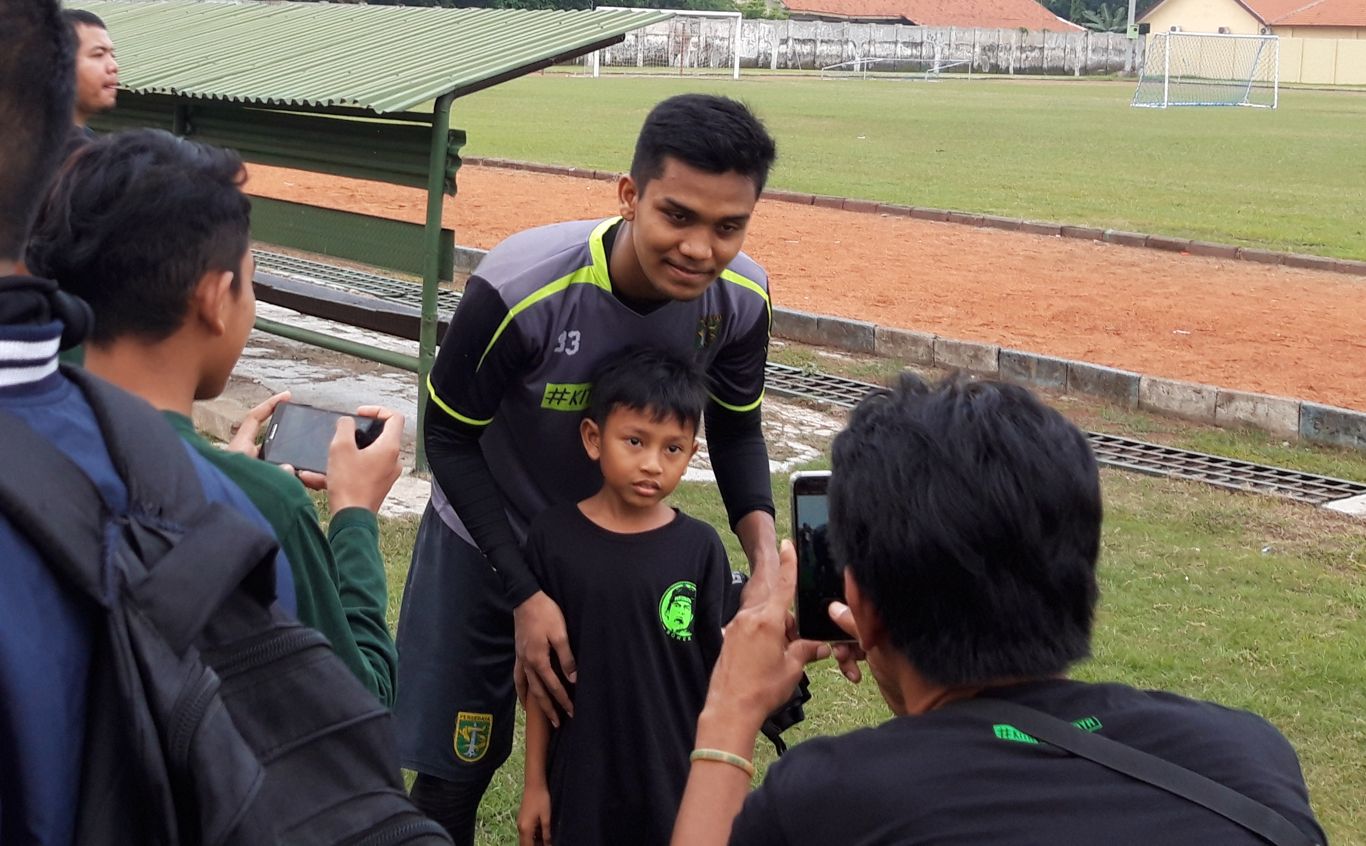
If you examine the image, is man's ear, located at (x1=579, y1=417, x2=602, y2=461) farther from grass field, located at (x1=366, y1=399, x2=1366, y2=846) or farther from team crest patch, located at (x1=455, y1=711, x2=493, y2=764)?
grass field, located at (x1=366, y1=399, x2=1366, y2=846)

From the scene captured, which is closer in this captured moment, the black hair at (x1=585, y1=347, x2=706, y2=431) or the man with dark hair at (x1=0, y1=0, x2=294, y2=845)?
the man with dark hair at (x1=0, y1=0, x2=294, y2=845)

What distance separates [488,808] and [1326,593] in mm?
3578

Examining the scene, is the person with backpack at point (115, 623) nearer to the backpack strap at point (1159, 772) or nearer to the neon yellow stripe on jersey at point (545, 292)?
the backpack strap at point (1159, 772)

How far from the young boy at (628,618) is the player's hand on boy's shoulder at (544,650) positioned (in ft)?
0.12

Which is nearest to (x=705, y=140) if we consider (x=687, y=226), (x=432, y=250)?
(x=687, y=226)

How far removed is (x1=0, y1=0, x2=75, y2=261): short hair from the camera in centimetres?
139

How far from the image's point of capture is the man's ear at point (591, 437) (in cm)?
329

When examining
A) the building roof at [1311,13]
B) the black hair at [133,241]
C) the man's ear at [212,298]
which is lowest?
the man's ear at [212,298]

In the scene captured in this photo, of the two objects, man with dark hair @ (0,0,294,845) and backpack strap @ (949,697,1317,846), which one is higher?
man with dark hair @ (0,0,294,845)

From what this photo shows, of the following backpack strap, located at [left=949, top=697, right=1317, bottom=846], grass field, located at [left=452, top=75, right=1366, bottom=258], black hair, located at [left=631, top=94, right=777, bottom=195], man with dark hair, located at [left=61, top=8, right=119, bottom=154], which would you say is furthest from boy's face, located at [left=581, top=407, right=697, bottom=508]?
grass field, located at [left=452, top=75, right=1366, bottom=258]

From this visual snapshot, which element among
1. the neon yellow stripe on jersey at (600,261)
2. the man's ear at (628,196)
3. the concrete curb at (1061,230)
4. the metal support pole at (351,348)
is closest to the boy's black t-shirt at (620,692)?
the neon yellow stripe on jersey at (600,261)

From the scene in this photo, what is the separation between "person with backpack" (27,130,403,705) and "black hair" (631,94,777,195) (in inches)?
47.7

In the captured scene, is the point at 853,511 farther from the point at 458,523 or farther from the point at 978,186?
the point at 978,186

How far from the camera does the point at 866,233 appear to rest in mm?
16266
